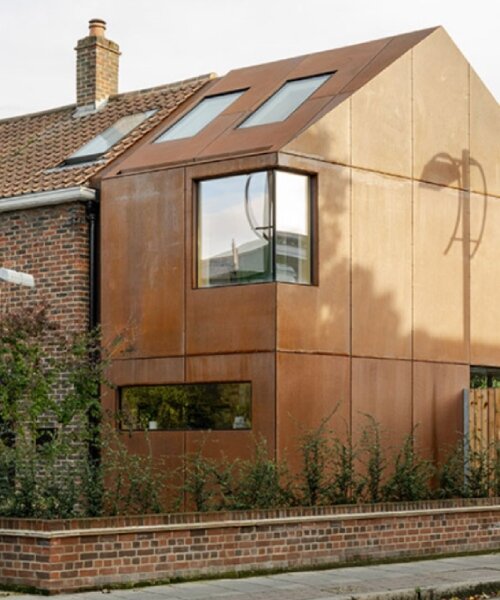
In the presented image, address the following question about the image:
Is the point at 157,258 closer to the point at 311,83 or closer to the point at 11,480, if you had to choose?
the point at 311,83

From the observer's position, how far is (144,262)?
71.8 feet

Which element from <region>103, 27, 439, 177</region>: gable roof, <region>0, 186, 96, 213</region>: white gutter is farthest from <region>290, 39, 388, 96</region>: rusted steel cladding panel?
<region>0, 186, 96, 213</region>: white gutter

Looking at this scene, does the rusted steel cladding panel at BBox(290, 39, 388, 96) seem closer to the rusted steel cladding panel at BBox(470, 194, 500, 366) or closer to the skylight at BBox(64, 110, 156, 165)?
the rusted steel cladding panel at BBox(470, 194, 500, 366)

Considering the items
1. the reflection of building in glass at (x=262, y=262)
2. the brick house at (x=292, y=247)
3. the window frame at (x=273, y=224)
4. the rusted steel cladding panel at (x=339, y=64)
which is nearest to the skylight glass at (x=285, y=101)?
the brick house at (x=292, y=247)

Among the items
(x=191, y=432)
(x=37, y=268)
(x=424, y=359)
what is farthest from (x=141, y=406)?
(x=424, y=359)

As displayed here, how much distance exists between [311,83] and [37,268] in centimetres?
546

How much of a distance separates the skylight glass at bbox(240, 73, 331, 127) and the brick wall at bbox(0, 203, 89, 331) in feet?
10.7

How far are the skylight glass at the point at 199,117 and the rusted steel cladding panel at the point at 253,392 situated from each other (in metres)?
4.14

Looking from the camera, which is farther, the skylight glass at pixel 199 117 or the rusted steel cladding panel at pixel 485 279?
the rusted steel cladding panel at pixel 485 279

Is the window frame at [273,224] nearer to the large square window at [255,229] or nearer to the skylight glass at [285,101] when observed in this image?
the large square window at [255,229]

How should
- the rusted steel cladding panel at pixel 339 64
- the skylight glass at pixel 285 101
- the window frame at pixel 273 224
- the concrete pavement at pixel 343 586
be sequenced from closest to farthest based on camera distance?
Result: the concrete pavement at pixel 343 586, the window frame at pixel 273 224, the skylight glass at pixel 285 101, the rusted steel cladding panel at pixel 339 64

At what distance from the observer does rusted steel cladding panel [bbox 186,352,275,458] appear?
20.2 m

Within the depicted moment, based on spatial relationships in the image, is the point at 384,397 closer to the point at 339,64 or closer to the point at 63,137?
the point at 339,64

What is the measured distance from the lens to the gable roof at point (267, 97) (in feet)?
69.8
